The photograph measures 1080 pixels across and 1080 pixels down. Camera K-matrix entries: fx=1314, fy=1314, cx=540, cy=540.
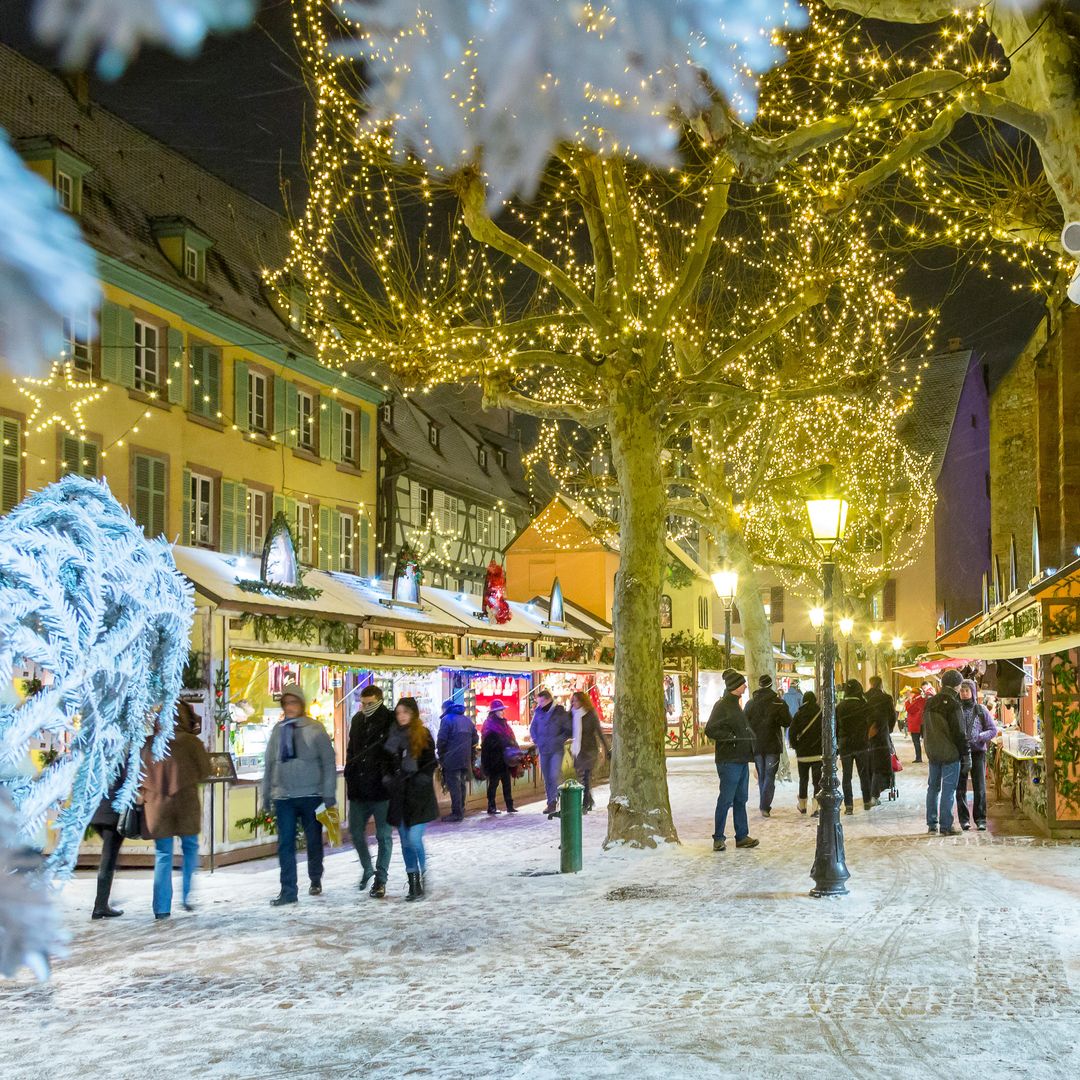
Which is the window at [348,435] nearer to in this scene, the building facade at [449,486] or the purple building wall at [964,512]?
the building facade at [449,486]

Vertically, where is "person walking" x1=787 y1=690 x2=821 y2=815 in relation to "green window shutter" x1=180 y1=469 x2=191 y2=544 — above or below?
below

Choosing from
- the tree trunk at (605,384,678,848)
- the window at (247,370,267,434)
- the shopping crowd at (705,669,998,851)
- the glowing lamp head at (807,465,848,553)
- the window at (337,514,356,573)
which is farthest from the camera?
the window at (337,514,356,573)

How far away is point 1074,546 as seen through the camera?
2328 cm

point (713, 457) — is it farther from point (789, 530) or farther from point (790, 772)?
point (789, 530)

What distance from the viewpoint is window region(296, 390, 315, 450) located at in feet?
107

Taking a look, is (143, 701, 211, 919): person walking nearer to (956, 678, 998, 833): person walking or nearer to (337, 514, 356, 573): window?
(956, 678, 998, 833): person walking

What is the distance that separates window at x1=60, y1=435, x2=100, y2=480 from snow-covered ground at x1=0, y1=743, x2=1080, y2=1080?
13.0 meters

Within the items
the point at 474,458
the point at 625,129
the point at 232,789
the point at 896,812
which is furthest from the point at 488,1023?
the point at 474,458

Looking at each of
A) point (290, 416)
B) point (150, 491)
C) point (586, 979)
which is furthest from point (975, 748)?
point (290, 416)

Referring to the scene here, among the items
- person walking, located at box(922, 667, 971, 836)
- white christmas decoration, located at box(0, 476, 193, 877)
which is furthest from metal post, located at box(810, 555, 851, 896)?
white christmas decoration, located at box(0, 476, 193, 877)

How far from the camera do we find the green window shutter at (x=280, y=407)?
31.2 m

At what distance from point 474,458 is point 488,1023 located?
39.3 metres

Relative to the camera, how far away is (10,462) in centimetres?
2228

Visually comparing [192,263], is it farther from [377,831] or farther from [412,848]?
[412,848]
